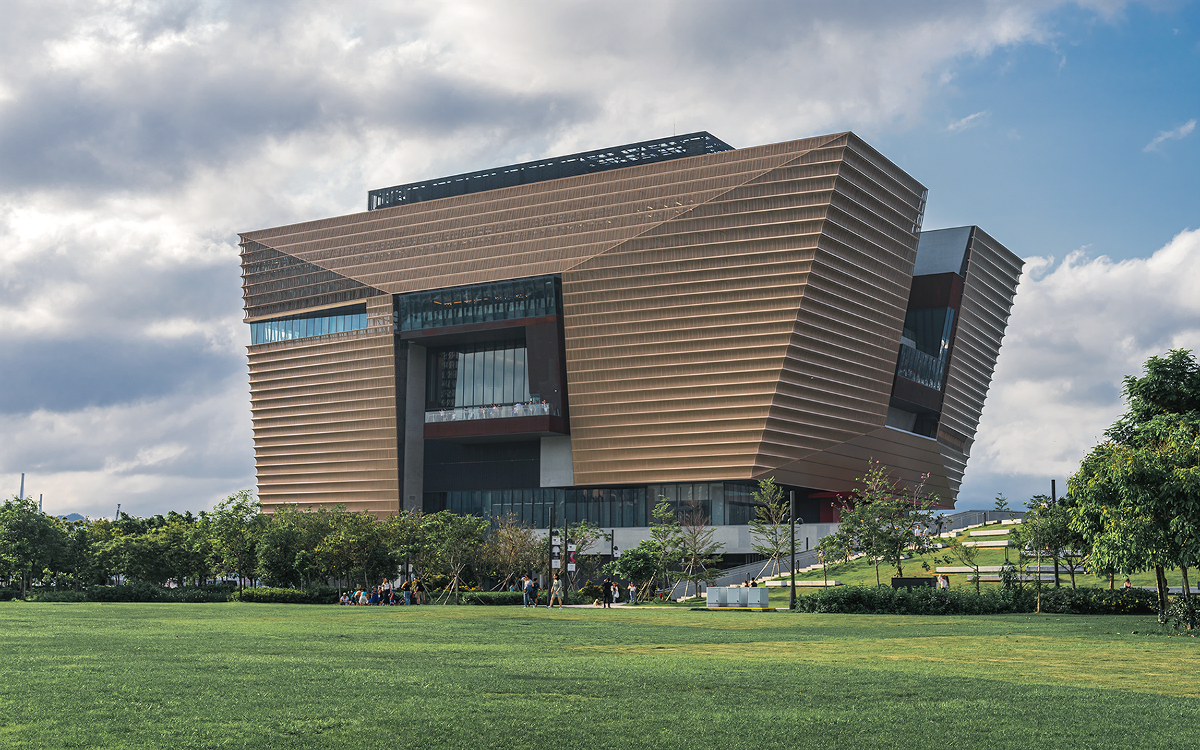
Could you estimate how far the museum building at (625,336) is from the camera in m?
75.6

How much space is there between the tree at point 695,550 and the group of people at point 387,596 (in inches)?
667

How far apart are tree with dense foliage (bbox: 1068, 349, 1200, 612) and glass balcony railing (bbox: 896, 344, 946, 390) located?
5966 centimetres

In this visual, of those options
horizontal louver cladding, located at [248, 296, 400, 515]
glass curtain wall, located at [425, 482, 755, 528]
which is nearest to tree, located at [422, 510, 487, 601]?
glass curtain wall, located at [425, 482, 755, 528]

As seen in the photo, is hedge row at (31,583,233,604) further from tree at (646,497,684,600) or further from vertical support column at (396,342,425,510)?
vertical support column at (396,342,425,510)

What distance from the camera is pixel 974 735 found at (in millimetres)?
11398

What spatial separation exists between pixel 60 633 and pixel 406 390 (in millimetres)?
69840

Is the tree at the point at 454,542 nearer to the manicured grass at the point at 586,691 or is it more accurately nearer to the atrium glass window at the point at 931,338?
the manicured grass at the point at 586,691

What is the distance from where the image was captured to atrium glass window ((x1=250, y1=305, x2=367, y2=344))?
93.7 meters

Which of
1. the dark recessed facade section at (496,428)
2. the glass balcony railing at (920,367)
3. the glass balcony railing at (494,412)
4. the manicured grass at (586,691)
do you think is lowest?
the manicured grass at (586,691)

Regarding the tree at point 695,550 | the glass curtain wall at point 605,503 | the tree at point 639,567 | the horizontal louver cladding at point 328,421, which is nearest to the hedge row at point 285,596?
the tree at point 639,567

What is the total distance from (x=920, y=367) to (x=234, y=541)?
2370 inches

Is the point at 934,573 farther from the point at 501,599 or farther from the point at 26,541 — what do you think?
the point at 26,541

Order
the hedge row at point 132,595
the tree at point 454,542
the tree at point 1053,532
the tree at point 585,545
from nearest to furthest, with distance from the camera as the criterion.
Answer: the tree at point 1053,532, the hedge row at point 132,595, the tree at point 454,542, the tree at point 585,545

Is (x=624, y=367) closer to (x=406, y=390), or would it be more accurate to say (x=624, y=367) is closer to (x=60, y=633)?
(x=406, y=390)
